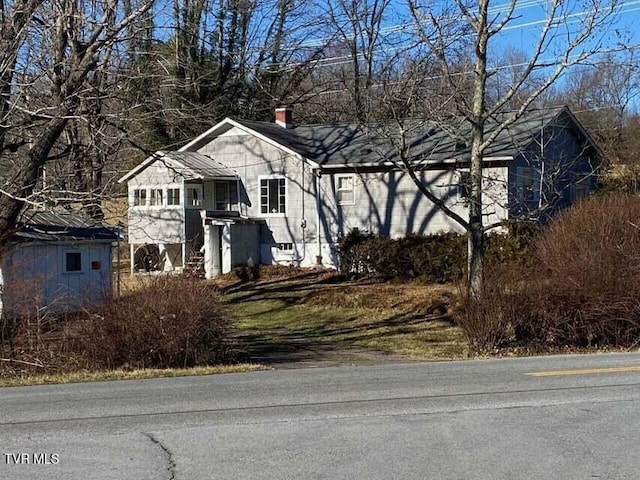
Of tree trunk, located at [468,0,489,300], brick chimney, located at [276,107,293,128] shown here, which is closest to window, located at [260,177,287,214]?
brick chimney, located at [276,107,293,128]

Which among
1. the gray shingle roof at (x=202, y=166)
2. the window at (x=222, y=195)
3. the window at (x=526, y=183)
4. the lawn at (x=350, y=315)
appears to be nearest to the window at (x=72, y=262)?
the lawn at (x=350, y=315)

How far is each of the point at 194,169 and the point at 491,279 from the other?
1833cm

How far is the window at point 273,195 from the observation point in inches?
1363

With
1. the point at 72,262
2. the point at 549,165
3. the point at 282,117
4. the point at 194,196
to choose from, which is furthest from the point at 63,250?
the point at 549,165

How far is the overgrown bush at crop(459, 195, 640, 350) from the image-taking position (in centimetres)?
1662

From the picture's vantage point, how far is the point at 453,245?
2822 centimetres

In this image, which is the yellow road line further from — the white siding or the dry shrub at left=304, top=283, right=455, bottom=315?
the white siding

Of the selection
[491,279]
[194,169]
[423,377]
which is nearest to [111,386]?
[423,377]

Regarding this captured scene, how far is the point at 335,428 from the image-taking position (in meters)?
8.20

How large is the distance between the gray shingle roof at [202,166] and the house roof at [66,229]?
542 cm

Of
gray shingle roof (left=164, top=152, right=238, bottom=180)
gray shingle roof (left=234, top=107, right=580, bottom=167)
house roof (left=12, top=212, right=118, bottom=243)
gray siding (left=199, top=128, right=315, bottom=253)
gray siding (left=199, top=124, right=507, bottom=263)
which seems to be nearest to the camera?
house roof (left=12, top=212, right=118, bottom=243)

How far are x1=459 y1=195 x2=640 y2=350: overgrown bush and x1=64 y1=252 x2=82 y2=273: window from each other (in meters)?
14.5

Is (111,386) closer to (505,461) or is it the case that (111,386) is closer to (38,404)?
(38,404)

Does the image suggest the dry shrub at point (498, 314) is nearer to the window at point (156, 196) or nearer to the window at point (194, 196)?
the window at point (194, 196)
